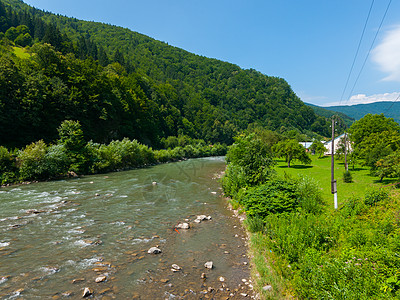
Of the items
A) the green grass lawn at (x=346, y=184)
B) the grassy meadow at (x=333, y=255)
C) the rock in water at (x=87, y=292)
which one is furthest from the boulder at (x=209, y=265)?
the green grass lawn at (x=346, y=184)

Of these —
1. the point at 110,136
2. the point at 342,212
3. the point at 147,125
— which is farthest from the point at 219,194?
the point at 147,125

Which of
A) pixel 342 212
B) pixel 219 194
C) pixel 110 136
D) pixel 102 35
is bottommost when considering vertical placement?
pixel 219 194

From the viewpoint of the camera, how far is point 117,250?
1055 centimetres

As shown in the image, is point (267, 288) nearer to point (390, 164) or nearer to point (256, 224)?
point (256, 224)

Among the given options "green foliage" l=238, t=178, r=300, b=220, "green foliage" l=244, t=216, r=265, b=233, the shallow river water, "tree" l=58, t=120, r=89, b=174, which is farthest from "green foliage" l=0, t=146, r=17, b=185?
"green foliage" l=244, t=216, r=265, b=233

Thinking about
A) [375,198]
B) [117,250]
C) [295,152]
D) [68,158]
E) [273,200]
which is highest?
[295,152]

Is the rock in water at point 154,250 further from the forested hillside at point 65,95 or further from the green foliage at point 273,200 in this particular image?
the forested hillside at point 65,95

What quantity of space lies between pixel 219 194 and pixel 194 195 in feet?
9.65

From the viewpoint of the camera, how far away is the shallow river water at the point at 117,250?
766 cm

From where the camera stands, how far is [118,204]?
19.0 m

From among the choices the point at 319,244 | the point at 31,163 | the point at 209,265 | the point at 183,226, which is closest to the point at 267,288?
the point at 209,265

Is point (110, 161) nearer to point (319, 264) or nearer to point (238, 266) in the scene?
point (238, 266)

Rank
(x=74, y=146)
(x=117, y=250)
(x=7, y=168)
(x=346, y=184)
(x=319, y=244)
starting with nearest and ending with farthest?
(x=319, y=244) < (x=117, y=250) < (x=346, y=184) < (x=7, y=168) < (x=74, y=146)

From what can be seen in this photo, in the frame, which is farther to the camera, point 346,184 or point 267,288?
point 346,184
